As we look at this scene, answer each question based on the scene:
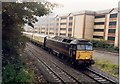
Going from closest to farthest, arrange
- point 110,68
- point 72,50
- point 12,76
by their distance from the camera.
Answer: point 12,76 < point 72,50 < point 110,68

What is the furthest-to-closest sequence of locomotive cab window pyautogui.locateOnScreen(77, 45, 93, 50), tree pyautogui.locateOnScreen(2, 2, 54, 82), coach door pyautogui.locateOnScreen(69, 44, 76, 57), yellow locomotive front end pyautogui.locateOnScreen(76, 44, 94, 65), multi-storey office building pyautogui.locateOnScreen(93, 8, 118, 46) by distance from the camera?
multi-storey office building pyautogui.locateOnScreen(93, 8, 118, 46), coach door pyautogui.locateOnScreen(69, 44, 76, 57), locomotive cab window pyautogui.locateOnScreen(77, 45, 93, 50), yellow locomotive front end pyautogui.locateOnScreen(76, 44, 94, 65), tree pyautogui.locateOnScreen(2, 2, 54, 82)

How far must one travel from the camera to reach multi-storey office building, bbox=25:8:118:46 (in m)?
43.4

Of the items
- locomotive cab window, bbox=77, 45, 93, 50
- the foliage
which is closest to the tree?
locomotive cab window, bbox=77, 45, 93, 50

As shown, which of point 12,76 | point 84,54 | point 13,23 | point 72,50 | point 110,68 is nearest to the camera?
point 12,76

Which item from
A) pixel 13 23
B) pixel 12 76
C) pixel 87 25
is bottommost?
pixel 12 76

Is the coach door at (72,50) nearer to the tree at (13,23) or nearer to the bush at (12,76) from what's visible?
the tree at (13,23)

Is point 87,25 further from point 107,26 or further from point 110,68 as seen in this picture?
point 110,68

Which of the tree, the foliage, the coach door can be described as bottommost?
the foliage

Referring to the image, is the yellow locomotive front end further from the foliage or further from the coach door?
the foliage

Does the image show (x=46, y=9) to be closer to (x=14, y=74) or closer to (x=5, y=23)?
(x=5, y=23)

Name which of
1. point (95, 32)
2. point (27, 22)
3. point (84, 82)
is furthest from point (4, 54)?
point (95, 32)

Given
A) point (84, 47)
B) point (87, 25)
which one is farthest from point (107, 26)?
point (84, 47)

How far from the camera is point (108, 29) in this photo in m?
44.7

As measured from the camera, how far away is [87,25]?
50281 mm
